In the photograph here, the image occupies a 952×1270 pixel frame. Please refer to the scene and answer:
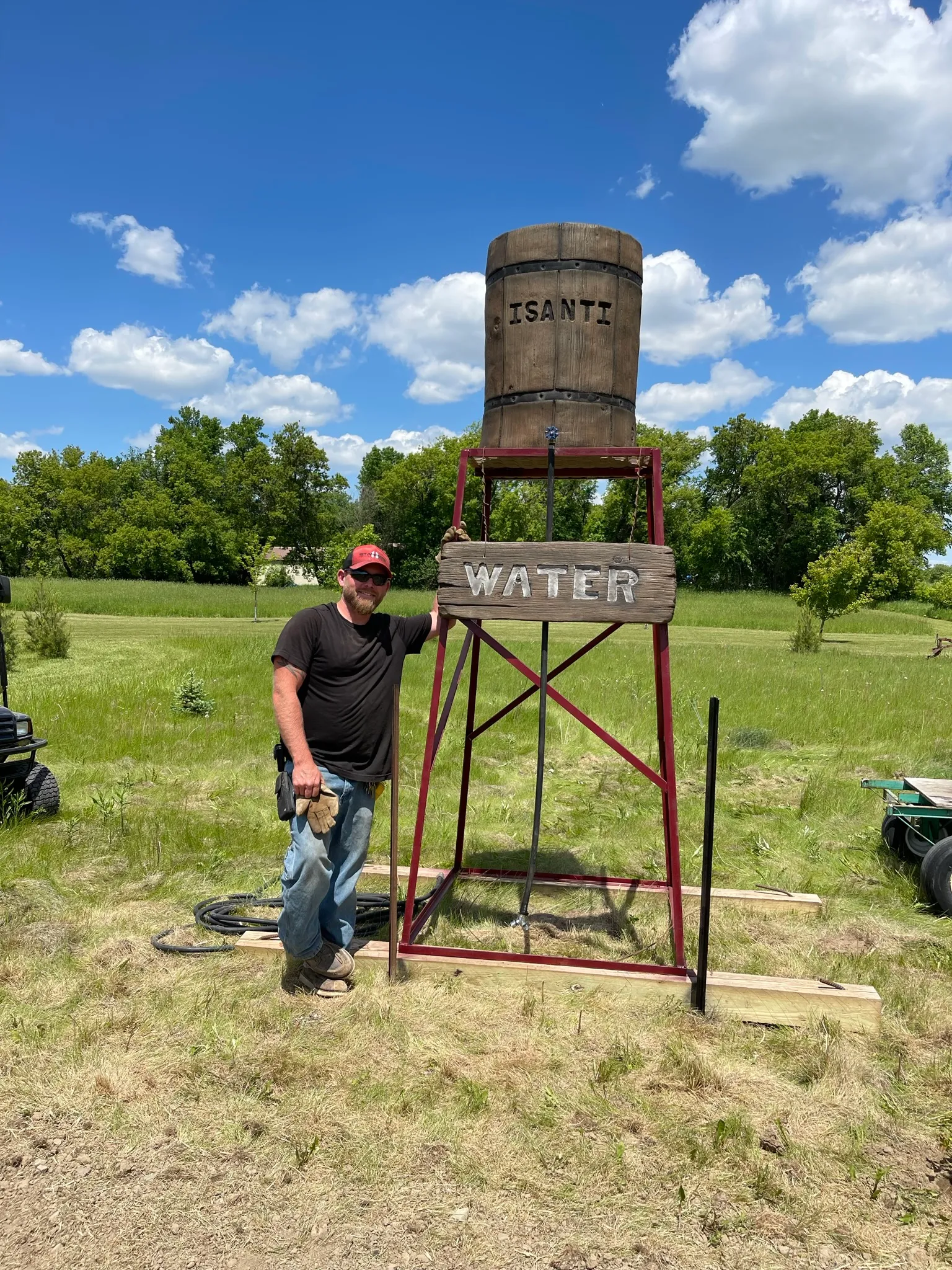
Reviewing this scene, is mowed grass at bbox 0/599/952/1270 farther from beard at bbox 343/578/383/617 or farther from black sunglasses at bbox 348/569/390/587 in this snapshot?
black sunglasses at bbox 348/569/390/587

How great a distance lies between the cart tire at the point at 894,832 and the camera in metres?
6.26

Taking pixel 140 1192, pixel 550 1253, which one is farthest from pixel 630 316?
pixel 140 1192

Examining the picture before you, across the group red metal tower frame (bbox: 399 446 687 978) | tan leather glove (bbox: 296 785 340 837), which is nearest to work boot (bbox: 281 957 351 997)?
red metal tower frame (bbox: 399 446 687 978)

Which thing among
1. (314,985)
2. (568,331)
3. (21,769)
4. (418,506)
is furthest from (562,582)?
(418,506)

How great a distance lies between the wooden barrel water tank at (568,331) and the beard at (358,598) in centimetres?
117

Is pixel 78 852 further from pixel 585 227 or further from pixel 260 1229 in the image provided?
pixel 585 227

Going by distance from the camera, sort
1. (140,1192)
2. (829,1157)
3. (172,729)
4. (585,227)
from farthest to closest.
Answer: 1. (172,729)
2. (585,227)
3. (829,1157)
4. (140,1192)

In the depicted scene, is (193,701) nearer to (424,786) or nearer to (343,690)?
(424,786)

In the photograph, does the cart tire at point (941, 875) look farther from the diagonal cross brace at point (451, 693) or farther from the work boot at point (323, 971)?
the work boot at point (323, 971)

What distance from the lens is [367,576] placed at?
4.10 metres

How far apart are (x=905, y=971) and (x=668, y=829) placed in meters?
1.48

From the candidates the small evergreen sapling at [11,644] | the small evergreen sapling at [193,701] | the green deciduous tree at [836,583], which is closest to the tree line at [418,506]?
the green deciduous tree at [836,583]

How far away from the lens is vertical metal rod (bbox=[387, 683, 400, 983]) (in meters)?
3.84

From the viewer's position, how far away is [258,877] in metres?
5.82
